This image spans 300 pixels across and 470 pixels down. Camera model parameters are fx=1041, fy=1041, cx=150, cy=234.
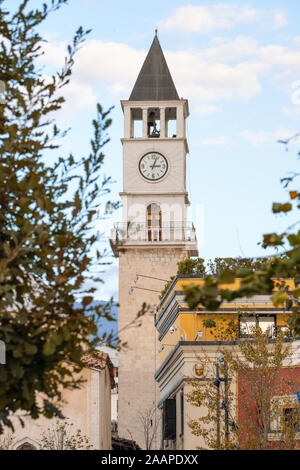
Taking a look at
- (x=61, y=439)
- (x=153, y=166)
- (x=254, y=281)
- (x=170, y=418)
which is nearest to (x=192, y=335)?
(x=170, y=418)

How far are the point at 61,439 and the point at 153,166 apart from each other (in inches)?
989

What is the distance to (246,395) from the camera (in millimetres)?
28828

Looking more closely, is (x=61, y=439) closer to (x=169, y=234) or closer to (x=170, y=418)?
(x=170, y=418)

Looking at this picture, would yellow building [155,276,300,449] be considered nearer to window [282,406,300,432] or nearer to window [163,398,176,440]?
window [163,398,176,440]

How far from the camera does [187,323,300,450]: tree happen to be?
26.3 metres

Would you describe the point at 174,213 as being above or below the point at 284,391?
above

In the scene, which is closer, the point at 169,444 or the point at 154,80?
the point at 169,444

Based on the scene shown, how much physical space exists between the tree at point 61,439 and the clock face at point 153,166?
22242 millimetres

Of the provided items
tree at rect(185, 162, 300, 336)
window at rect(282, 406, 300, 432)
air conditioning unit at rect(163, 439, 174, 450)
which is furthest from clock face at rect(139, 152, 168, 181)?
tree at rect(185, 162, 300, 336)

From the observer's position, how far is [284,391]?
27750mm

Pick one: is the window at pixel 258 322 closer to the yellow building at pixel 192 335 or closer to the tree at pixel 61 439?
the yellow building at pixel 192 335

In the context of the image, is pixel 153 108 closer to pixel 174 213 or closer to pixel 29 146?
pixel 174 213

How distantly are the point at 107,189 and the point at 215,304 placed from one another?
2537 millimetres
